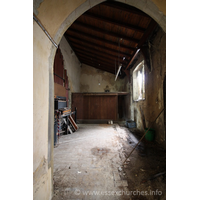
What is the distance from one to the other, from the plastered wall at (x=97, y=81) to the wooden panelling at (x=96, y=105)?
3.29m

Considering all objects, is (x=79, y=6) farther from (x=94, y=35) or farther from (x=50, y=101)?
(x=94, y=35)

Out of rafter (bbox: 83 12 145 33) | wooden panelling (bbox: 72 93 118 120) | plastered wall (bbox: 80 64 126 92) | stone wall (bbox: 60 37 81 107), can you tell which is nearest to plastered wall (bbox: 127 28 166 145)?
rafter (bbox: 83 12 145 33)

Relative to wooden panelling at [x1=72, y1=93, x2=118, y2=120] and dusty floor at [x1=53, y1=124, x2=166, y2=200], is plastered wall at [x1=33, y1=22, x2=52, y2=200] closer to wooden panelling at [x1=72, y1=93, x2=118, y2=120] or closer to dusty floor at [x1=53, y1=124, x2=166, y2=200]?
dusty floor at [x1=53, y1=124, x2=166, y2=200]

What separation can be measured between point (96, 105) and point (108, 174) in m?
5.81

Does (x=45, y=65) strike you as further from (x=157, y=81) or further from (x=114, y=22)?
(x=114, y=22)

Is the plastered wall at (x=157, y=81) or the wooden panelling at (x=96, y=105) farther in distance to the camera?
the wooden panelling at (x=96, y=105)

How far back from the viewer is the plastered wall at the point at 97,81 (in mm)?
10977

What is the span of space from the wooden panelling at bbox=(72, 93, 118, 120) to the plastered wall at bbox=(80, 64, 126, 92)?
329cm

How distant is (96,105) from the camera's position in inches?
307

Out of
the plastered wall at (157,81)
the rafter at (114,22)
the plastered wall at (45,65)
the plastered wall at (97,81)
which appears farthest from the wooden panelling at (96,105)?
the plastered wall at (45,65)

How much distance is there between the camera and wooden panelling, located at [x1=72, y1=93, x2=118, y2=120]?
7.72 metres

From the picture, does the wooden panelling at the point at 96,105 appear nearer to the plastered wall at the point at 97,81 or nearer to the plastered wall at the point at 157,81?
the plastered wall at the point at 97,81

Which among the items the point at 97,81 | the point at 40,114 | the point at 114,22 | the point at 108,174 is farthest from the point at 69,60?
the point at 108,174
